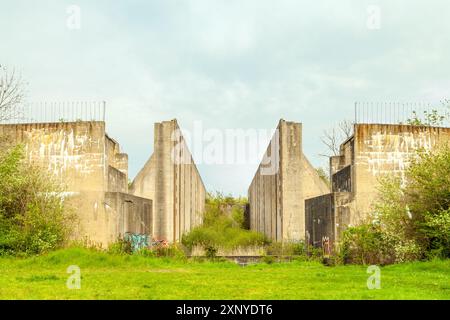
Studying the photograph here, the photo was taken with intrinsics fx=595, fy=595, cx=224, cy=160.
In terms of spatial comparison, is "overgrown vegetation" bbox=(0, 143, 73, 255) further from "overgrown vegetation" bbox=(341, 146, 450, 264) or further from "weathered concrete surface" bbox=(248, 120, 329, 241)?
"weathered concrete surface" bbox=(248, 120, 329, 241)

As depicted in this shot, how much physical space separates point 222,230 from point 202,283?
24920 millimetres

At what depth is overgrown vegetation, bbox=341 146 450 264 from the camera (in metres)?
18.1

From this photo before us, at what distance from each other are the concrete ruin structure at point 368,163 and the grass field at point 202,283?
3.65 m

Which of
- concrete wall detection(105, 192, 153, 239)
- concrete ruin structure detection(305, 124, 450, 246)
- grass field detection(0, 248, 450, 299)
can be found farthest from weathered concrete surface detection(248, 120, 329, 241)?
grass field detection(0, 248, 450, 299)

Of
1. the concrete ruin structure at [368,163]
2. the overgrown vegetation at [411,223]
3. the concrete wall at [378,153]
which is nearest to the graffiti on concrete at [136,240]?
the concrete ruin structure at [368,163]

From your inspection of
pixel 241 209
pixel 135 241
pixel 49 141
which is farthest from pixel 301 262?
pixel 241 209

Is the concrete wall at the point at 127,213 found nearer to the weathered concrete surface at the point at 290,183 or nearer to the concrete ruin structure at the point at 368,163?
the weathered concrete surface at the point at 290,183

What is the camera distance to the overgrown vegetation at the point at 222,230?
32.2 m

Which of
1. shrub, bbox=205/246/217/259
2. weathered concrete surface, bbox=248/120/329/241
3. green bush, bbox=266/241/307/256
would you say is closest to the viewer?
shrub, bbox=205/246/217/259

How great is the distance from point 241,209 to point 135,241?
25531 mm

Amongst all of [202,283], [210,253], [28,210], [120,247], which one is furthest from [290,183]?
[202,283]

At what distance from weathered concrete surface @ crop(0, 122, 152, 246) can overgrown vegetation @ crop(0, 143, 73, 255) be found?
2.49 feet
